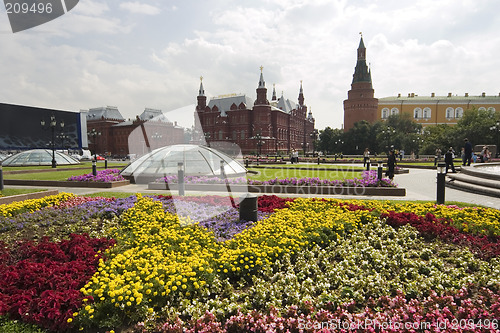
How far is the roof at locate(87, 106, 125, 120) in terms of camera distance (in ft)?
263

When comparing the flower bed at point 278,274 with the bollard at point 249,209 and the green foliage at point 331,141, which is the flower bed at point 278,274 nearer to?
the bollard at point 249,209

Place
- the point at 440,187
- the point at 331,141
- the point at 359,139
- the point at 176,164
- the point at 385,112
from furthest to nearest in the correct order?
the point at 385,112, the point at 331,141, the point at 359,139, the point at 176,164, the point at 440,187

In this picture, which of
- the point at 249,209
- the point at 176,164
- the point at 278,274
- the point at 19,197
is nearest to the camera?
the point at 278,274

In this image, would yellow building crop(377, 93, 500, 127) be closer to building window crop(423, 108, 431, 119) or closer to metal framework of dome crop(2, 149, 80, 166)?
building window crop(423, 108, 431, 119)

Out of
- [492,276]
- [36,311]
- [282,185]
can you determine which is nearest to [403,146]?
[282,185]

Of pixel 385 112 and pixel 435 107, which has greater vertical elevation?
pixel 435 107

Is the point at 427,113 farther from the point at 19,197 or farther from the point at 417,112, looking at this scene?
the point at 19,197

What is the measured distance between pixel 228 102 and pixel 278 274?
→ 70.0m

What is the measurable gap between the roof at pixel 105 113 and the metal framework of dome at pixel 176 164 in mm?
72407

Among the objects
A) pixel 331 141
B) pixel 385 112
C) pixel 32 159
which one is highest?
pixel 385 112

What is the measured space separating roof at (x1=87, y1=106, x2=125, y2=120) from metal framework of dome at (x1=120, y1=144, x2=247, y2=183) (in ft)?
238

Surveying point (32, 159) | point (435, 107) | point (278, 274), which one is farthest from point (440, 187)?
point (435, 107)

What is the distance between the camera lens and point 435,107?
76625 millimetres

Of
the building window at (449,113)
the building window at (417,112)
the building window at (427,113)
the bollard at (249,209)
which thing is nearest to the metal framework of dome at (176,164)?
the bollard at (249,209)
